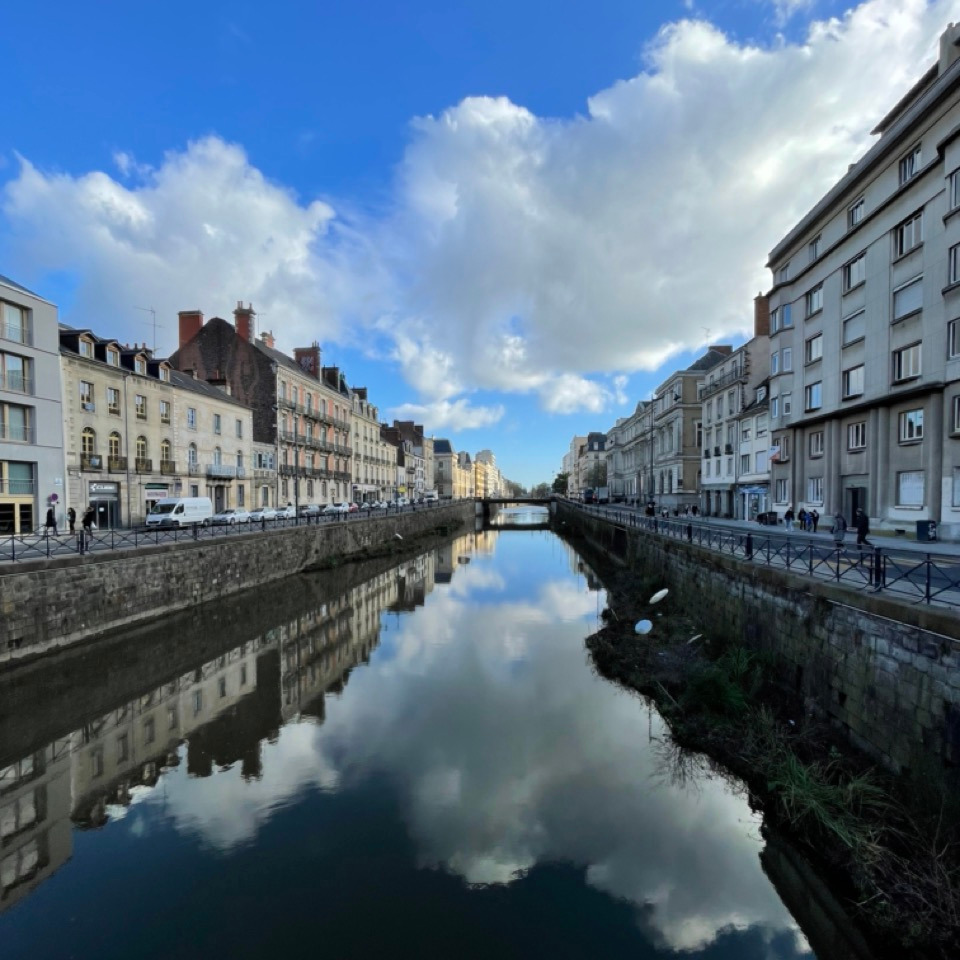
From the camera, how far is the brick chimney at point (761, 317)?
114ft

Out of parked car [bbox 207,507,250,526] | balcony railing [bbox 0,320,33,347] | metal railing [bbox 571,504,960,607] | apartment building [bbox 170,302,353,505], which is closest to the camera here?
metal railing [bbox 571,504,960,607]

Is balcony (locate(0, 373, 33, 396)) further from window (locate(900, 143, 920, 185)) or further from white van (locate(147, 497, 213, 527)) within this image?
window (locate(900, 143, 920, 185))

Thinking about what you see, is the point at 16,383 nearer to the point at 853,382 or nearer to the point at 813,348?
the point at 853,382

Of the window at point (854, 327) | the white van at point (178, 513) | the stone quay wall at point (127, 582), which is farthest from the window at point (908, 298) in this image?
the white van at point (178, 513)

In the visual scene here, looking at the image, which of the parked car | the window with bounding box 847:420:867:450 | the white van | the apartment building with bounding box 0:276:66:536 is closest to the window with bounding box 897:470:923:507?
the window with bounding box 847:420:867:450

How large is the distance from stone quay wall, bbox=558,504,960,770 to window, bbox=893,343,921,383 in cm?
1104

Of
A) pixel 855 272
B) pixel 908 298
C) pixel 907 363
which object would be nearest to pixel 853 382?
pixel 907 363

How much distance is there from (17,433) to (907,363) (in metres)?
33.0

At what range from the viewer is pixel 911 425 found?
18406 mm

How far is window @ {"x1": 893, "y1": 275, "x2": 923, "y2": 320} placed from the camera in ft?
57.8

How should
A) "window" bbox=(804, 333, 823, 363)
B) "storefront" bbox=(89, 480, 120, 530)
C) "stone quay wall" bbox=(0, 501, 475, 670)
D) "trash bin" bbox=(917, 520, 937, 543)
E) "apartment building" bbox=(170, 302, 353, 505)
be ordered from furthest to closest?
"apartment building" bbox=(170, 302, 353, 505) < "storefront" bbox=(89, 480, 120, 530) < "window" bbox=(804, 333, 823, 363) < "trash bin" bbox=(917, 520, 937, 543) < "stone quay wall" bbox=(0, 501, 475, 670)

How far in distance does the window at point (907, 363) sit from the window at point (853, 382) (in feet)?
6.91

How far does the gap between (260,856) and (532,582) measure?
2104 cm

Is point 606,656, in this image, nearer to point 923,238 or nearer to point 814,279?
point 923,238
